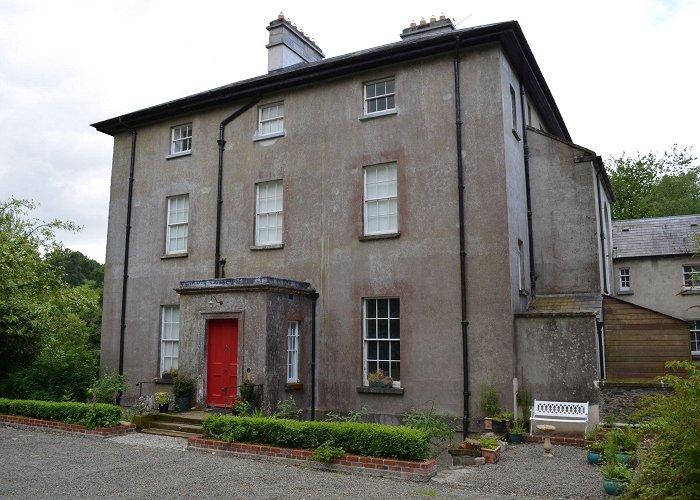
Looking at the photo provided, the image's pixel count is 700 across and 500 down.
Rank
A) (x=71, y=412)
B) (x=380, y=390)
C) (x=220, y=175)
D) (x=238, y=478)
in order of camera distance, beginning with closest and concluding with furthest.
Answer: (x=238, y=478) → (x=71, y=412) → (x=380, y=390) → (x=220, y=175)

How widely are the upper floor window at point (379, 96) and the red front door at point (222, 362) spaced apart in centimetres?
696

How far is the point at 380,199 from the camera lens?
15.5m

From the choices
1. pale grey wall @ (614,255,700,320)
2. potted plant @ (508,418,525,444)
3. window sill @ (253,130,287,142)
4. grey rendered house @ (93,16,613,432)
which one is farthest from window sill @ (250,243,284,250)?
pale grey wall @ (614,255,700,320)

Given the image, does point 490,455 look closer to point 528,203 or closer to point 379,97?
point 528,203

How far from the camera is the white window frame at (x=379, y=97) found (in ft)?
51.5

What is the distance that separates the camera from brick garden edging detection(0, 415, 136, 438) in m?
13.6

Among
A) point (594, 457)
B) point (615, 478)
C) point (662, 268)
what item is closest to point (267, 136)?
point (594, 457)

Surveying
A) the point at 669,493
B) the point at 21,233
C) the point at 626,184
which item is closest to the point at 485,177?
the point at 669,493

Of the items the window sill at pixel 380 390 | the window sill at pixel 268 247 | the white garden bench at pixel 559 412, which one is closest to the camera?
the white garden bench at pixel 559 412

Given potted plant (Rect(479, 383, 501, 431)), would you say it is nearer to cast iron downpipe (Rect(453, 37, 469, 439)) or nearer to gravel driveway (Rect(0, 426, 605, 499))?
cast iron downpipe (Rect(453, 37, 469, 439))

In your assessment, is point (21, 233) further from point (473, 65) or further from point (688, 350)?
point (688, 350)

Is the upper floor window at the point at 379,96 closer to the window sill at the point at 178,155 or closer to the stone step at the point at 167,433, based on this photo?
the window sill at the point at 178,155

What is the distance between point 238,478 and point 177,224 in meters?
11.1

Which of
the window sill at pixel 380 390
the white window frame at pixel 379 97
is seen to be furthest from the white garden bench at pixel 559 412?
the white window frame at pixel 379 97
